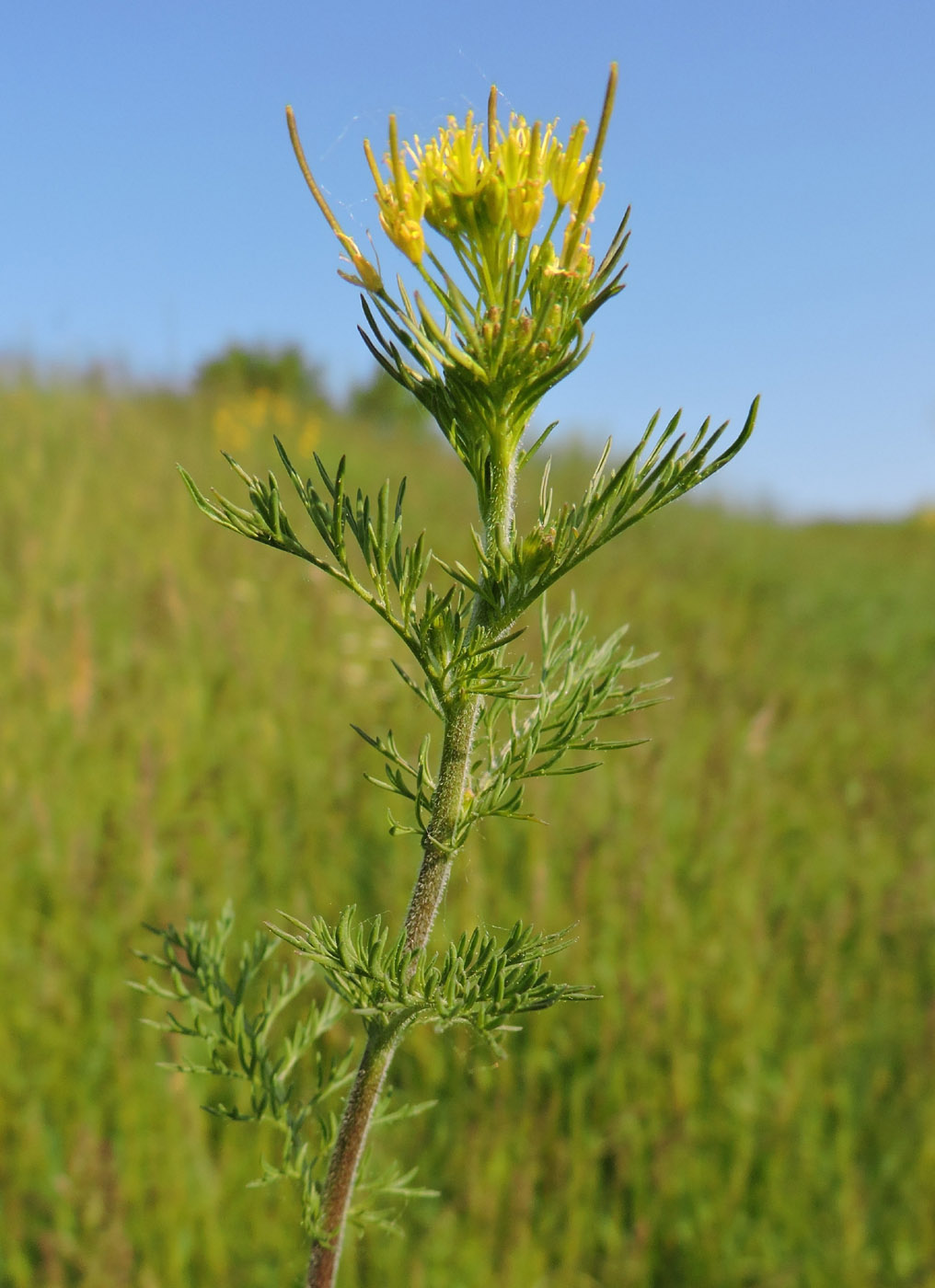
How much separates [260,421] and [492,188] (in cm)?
995

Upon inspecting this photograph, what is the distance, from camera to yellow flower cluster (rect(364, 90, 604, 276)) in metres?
0.72

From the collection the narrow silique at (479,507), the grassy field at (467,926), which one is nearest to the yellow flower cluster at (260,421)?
the grassy field at (467,926)

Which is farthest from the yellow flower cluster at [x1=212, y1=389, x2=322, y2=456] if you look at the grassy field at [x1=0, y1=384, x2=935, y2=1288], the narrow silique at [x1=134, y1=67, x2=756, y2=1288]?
the narrow silique at [x1=134, y1=67, x2=756, y2=1288]

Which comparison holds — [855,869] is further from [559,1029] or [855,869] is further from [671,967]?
[559,1029]

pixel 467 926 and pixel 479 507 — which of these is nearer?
pixel 479 507

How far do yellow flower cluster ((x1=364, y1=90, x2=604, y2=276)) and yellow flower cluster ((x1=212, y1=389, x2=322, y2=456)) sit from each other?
312 inches

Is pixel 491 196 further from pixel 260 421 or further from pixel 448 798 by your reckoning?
pixel 260 421

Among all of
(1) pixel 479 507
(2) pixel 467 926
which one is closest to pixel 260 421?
(2) pixel 467 926

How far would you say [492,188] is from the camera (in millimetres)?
728

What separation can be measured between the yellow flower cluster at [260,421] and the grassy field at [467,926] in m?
3.36

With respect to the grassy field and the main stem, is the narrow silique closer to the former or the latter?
the main stem

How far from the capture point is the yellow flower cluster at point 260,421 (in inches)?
360

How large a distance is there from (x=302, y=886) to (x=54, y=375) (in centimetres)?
722

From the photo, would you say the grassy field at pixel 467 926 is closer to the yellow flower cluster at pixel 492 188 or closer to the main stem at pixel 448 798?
the main stem at pixel 448 798
